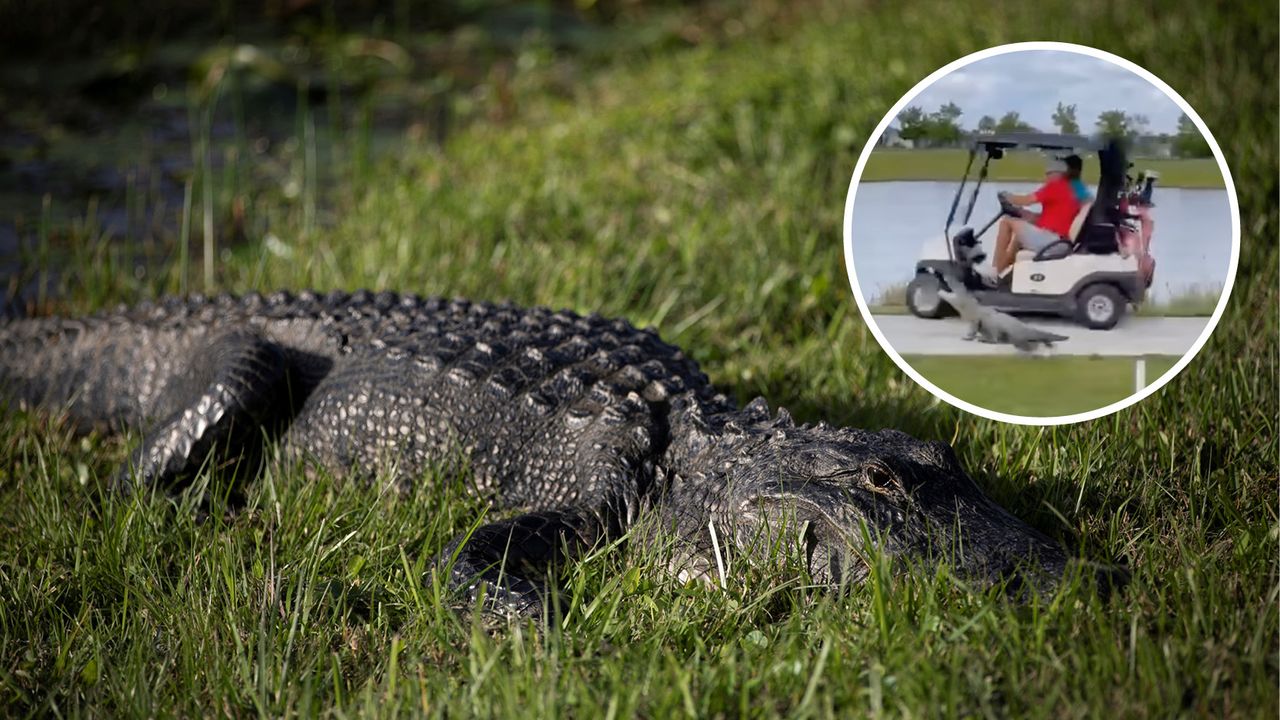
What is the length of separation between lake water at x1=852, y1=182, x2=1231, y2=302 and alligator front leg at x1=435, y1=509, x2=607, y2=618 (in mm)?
1059

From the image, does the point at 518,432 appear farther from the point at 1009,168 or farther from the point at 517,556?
the point at 1009,168

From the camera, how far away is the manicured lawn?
2.88m

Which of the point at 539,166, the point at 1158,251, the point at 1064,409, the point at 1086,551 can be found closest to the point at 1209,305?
→ the point at 1158,251

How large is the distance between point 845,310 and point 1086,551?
220 cm

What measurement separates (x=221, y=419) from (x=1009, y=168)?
8.74ft

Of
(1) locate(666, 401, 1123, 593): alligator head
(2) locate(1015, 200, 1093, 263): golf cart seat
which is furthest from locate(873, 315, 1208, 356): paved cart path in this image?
(1) locate(666, 401, 1123, 593): alligator head

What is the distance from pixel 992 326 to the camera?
2.94 m

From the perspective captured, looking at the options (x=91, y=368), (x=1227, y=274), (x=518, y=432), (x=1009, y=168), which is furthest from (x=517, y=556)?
(x=91, y=368)

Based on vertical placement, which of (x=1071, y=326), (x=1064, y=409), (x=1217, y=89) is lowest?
(x=1064, y=409)

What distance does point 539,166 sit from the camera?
7.12 meters

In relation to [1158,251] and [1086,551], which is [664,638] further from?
[1158,251]

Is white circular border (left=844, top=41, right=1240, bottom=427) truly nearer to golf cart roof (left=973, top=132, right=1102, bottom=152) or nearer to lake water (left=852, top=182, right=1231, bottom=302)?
lake water (left=852, top=182, right=1231, bottom=302)

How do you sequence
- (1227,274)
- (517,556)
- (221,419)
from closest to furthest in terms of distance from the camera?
(1227,274)
(517,556)
(221,419)

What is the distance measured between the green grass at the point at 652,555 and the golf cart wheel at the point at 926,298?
1.88 feet
